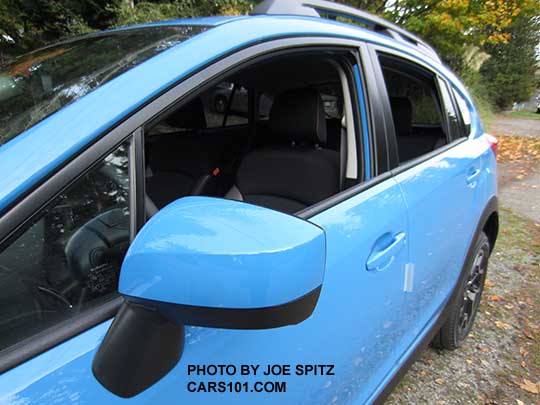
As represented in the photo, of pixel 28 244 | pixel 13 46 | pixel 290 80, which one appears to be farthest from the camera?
pixel 13 46

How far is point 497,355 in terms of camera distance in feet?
8.04

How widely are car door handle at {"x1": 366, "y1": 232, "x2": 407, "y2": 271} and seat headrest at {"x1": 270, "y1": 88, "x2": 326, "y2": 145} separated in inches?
26.3

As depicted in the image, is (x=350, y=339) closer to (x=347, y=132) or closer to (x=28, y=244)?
(x=347, y=132)

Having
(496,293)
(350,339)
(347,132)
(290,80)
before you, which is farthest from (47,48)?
(496,293)

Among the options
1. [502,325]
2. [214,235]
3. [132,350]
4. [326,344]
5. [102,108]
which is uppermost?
[102,108]

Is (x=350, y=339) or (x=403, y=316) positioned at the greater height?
(x=350, y=339)

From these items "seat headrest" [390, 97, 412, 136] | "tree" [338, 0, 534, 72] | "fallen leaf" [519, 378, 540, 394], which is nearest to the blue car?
"fallen leaf" [519, 378, 540, 394]

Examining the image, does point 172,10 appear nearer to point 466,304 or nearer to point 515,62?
point 466,304

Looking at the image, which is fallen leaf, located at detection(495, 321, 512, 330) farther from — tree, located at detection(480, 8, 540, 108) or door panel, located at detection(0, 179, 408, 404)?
tree, located at detection(480, 8, 540, 108)

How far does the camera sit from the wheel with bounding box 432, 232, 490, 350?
226 centimetres

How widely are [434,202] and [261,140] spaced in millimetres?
1769

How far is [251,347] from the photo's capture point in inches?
36.5

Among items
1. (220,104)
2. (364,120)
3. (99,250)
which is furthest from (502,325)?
(99,250)

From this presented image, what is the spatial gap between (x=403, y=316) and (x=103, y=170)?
1287 mm
